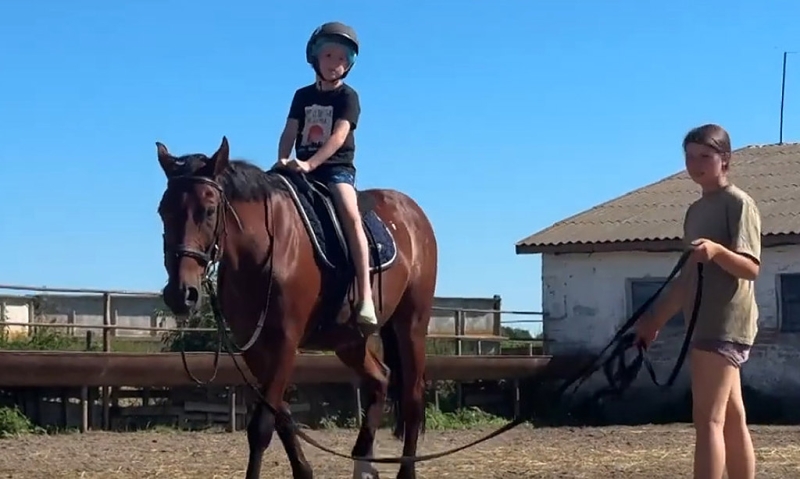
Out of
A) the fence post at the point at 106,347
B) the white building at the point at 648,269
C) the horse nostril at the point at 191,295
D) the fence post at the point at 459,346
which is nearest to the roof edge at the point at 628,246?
the white building at the point at 648,269

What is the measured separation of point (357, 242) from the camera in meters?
6.61

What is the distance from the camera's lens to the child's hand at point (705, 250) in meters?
4.82

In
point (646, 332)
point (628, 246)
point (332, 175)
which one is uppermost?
point (628, 246)

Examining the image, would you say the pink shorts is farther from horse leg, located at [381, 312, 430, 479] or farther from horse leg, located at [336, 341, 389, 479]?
horse leg, located at [381, 312, 430, 479]

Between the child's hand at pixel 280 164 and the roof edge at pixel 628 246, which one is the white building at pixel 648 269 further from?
the child's hand at pixel 280 164

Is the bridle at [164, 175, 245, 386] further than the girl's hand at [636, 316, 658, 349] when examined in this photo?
Yes

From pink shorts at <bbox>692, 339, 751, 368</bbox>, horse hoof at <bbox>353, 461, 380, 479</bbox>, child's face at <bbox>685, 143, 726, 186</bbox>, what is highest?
child's face at <bbox>685, 143, 726, 186</bbox>

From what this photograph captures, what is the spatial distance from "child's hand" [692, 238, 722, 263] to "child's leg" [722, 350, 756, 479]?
2.07ft

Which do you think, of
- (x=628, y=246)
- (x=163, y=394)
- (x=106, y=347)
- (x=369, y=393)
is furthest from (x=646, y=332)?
(x=628, y=246)

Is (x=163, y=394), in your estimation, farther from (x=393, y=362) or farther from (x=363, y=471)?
(x=363, y=471)

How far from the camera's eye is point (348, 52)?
6754mm

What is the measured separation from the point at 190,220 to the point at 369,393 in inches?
89.1

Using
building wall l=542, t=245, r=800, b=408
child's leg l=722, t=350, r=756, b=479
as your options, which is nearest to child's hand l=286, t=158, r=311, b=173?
child's leg l=722, t=350, r=756, b=479

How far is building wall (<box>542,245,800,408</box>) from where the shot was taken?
1669 centimetres
